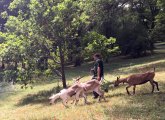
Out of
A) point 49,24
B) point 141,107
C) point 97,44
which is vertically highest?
point 49,24

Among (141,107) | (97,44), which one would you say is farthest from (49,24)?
(141,107)

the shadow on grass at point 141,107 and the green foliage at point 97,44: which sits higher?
the green foliage at point 97,44

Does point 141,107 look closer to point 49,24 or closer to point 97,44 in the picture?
point 97,44

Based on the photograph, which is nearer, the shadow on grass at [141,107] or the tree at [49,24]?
the shadow on grass at [141,107]

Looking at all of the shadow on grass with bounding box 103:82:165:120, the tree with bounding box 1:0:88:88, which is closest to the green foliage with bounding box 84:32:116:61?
the tree with bounding box 1:0:88:88

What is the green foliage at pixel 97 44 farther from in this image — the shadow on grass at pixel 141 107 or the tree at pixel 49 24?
the shadow on grass at pixel 141 107

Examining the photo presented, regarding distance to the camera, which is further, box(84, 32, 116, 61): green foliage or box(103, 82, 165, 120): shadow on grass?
box(84, 32, 116, 61): green foliage

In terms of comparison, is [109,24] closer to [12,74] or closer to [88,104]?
[12,74]

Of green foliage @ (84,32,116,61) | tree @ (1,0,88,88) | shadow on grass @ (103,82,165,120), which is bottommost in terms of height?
shadow on grass @ (103,82,165,120)

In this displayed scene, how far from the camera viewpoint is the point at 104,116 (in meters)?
11.7

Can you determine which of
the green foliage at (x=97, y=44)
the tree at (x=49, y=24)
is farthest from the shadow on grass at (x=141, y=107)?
the tree at (x=49, y=24)

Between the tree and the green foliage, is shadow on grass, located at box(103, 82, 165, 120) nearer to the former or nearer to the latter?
the green foliage

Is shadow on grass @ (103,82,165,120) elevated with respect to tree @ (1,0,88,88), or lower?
lower

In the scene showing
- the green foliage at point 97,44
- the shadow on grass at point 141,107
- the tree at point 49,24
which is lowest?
the shadow on grass at point 141,107
